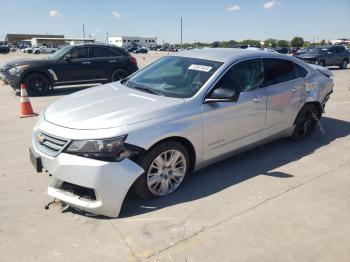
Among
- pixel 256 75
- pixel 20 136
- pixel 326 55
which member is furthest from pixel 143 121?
pixel 326 55

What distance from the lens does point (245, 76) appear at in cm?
448

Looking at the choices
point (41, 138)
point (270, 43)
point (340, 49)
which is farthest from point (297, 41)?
point (41, 138)

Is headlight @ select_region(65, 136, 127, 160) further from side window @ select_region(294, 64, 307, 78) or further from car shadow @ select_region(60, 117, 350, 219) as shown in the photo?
side window @ select_region(294, 64, 307, 78)

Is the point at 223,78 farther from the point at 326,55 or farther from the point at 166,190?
the point at 326,55

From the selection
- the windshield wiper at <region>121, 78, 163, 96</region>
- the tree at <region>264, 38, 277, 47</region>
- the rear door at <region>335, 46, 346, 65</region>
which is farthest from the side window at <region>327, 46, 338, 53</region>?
the tree at <region>264, 38, 277, 47</region>

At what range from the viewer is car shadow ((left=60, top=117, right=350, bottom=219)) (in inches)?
143

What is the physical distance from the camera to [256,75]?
465 cm

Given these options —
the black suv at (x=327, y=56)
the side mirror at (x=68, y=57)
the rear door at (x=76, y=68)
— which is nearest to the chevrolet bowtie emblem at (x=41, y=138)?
the rear door at (x=76, y=68)

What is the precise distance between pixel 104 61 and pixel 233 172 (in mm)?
8014

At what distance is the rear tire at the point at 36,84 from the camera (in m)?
10.1

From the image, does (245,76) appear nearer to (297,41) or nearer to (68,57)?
(68,57)

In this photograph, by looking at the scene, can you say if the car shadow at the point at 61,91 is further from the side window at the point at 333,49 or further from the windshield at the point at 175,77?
the side window at the point at 333,49

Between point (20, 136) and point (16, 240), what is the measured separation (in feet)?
11.4

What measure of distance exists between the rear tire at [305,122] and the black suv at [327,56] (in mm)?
16647
